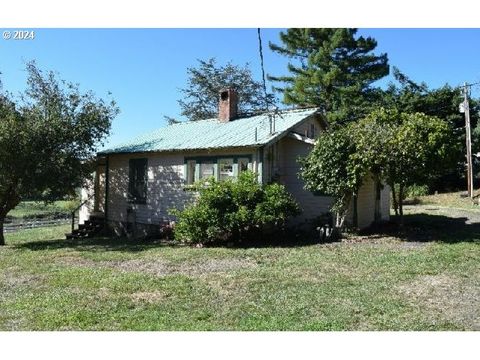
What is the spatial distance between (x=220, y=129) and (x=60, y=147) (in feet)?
19.1

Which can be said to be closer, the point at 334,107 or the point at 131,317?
the point at 131,317

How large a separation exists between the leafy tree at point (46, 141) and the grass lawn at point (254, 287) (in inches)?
121

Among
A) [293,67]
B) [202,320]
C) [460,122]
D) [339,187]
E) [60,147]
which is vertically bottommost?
[202,320]

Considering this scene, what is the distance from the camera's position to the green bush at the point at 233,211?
41.8 feet

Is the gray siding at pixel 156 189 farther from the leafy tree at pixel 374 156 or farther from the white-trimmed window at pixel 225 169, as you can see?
the leafy tree at pixel 374 156

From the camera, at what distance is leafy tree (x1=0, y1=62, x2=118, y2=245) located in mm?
14023

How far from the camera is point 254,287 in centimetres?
777

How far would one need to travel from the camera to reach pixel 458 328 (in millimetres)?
5492

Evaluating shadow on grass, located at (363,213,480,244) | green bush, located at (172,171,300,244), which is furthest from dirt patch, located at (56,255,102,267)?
shadow on grass, located at (363,213,480,244)

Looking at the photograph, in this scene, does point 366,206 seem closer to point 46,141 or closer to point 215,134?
point 215,134

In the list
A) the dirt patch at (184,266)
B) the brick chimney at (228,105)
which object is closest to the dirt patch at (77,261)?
the dirt patch at (184,266)

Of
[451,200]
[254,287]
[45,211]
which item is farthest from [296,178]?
[45,211]

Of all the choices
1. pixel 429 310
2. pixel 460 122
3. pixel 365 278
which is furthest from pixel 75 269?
pixel 460 122

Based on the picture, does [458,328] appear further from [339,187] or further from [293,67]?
[293,67]
